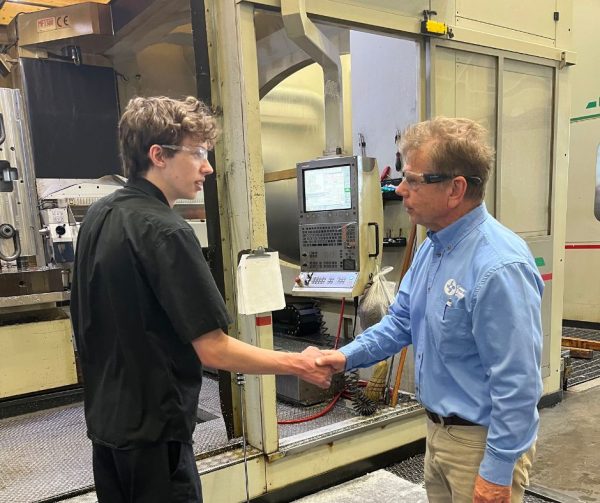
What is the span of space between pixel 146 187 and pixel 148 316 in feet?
1.13

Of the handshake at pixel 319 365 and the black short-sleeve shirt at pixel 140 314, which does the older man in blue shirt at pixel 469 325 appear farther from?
the black short-sleeve shirt at pixel 140 314

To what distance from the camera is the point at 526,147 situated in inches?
138

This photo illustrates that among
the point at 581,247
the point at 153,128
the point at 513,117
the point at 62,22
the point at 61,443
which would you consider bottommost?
the point at 61,443

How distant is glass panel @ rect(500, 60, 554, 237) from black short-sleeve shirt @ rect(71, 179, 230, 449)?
2.68 metres

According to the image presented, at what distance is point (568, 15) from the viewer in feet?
11.6

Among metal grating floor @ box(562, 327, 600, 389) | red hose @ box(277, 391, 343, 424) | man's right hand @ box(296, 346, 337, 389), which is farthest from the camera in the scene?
metal grating floor @ box(562, 327, 600, 389)

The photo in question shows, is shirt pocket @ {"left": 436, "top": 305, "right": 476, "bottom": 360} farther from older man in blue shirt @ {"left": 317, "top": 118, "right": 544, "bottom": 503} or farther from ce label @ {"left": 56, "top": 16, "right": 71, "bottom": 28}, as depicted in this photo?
ce label @ {"left": 56, "top": 16, "right": 71, "bottom": 28}

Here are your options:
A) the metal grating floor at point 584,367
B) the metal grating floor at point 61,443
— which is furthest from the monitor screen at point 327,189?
the metal grating floor at point 584,367

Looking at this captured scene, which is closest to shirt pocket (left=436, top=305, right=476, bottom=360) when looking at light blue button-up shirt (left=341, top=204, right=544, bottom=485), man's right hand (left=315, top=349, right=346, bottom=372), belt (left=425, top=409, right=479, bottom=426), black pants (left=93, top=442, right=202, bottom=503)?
light blue button-up shirt (left=341, top=204, right=544, bottom=485)

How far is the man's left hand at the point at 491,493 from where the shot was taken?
1250mm

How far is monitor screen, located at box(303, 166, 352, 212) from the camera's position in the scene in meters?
3.04

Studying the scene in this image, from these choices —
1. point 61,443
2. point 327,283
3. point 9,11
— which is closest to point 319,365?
point 327,283

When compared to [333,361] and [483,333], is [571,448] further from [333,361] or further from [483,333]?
[483,333]

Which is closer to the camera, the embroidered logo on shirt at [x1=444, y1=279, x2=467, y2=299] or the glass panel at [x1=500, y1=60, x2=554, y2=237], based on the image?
the embroidered logo on shirt at [x1=444, y1=279, x2=467, y2=299]
